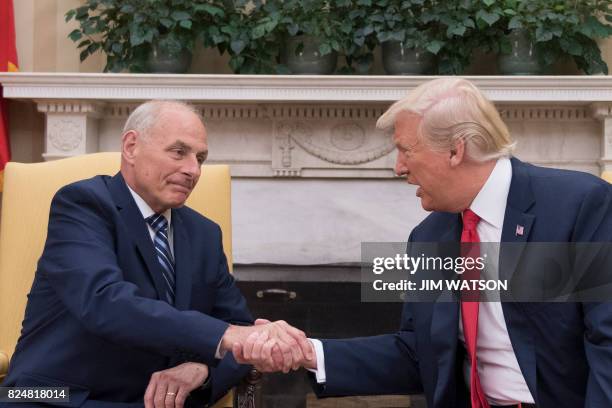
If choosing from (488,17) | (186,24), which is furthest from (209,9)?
(488,17)

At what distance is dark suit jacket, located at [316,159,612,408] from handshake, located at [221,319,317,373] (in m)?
0.30

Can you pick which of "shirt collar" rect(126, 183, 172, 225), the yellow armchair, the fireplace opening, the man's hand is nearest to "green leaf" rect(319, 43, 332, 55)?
the fireplace opening

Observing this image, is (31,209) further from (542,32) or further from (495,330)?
(542,32)

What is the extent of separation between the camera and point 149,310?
6.13 ft

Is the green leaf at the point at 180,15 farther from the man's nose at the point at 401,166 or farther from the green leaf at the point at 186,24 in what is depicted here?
the man's nose at the point at 401,166

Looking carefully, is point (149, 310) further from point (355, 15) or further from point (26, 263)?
point (355, 15)

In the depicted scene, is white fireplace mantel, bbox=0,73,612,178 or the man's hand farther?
white fireplace mantel, bbox=0,73,612,178

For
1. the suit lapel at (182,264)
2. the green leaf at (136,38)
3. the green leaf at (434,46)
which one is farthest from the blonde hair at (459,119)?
the green leaf at (136,38)

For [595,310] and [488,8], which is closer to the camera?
[595,310]

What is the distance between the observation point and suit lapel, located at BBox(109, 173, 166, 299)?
211 centimetres

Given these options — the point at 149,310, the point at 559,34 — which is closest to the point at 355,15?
the point at 559,34

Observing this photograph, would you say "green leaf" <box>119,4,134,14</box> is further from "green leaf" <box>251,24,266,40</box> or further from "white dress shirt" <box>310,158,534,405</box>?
"white dress shirt" <box>310,158,534,405</box>

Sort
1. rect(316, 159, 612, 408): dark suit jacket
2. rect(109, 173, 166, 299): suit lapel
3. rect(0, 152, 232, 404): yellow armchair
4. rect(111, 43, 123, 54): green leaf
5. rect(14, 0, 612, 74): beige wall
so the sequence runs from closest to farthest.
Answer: rect(316, 159, 612, 408): dark suit jacket < rect(109, 173, 166, 299): suit lapel < rect(0, 152, 232, 404): yellow armchair < rect(111, 43, 123, 54): green leaf < rect(14, 0, 612, 74): beige wall

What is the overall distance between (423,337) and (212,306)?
0.63m
